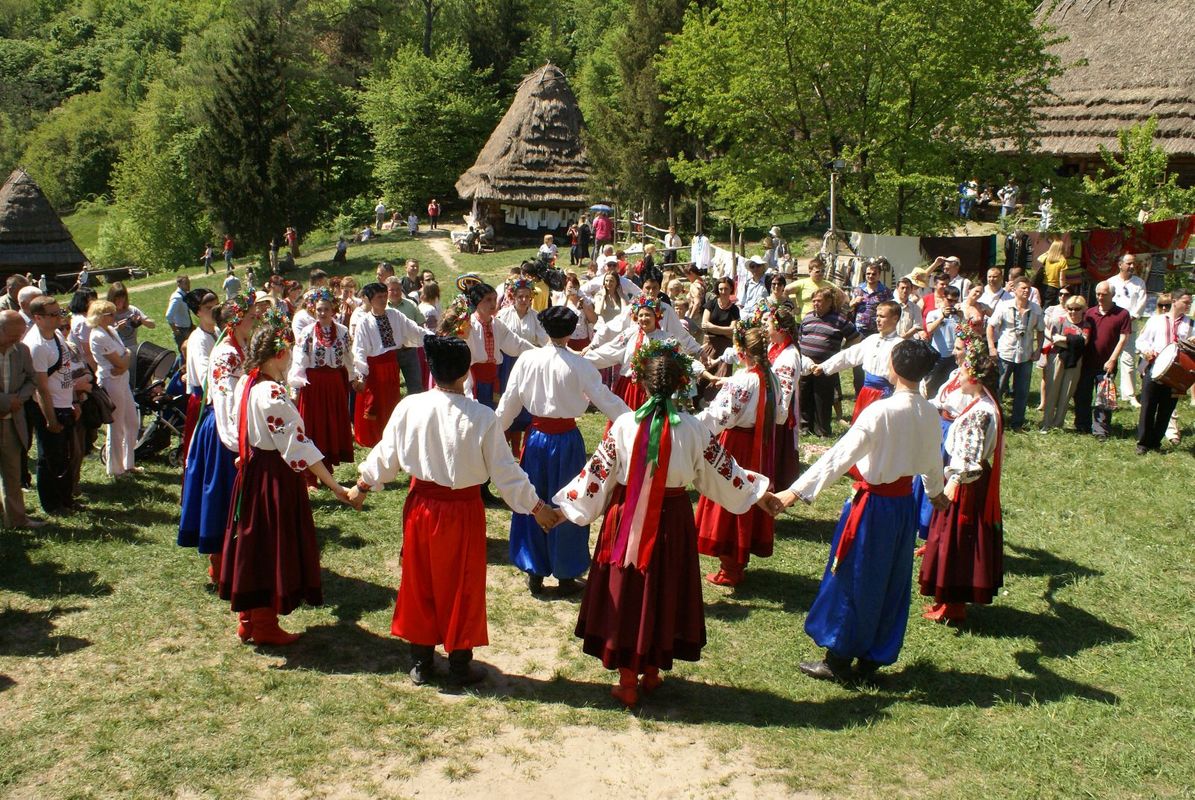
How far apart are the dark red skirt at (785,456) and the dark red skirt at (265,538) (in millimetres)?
3382

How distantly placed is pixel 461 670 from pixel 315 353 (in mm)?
3970

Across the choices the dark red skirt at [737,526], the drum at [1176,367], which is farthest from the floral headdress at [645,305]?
the drum at [1176,367]

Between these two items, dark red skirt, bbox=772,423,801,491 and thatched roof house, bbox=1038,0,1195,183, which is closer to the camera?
dark red skirt, bbox=772,423,801,491

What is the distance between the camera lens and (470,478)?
15.9ft

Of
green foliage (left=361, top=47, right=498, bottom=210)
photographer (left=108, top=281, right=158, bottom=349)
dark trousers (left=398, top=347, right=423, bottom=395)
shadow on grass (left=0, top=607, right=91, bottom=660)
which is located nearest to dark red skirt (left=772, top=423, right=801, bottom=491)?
dark trousers (left=398, top=347, right=423, bottom=395)

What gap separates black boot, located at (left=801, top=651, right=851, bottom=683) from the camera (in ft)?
17.4

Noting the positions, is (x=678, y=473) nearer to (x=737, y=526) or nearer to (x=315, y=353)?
(x=737, y=526)

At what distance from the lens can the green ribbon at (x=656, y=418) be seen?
15.5 ft

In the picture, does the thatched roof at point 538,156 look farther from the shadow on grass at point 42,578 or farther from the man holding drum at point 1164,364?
the shadow on grass at point 42,578

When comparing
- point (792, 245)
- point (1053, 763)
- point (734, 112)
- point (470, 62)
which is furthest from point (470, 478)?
point (470, 62)

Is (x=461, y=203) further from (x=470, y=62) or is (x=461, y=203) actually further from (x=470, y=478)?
(x=470, y=478)

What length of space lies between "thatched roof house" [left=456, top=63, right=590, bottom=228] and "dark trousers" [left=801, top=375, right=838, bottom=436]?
21854 millimetres

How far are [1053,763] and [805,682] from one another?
127 cm

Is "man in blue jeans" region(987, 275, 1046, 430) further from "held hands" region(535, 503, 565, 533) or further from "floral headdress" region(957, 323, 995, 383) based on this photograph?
"held hands" region(535, 503, 565, 533)
